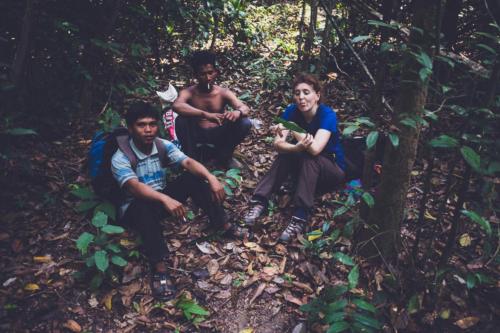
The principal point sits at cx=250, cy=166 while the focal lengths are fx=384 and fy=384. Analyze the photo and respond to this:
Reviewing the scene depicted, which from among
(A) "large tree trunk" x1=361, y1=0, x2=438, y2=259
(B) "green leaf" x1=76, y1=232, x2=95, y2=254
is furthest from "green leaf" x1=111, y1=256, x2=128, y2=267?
(A) "large tree trunk" x1=361, y1=0, x2=438, y2=259

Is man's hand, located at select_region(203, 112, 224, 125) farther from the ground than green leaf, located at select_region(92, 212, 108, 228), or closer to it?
farther from the ground

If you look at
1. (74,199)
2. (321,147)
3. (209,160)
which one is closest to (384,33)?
(321,147)

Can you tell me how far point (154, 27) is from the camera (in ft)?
23.0

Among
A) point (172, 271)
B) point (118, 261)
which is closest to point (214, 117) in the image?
point (172, 271)

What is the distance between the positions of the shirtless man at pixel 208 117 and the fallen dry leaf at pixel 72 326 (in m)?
2.39

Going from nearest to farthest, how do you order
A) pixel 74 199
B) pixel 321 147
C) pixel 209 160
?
pixel 321 147, pixel 74 199, pixel 209 160

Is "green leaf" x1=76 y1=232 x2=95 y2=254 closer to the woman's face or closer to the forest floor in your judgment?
the forest floor

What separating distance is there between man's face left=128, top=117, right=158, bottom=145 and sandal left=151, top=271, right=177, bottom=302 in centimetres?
122

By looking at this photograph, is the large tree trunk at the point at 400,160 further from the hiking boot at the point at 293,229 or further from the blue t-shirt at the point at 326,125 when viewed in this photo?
the blue t-shirt at the point at 326,125

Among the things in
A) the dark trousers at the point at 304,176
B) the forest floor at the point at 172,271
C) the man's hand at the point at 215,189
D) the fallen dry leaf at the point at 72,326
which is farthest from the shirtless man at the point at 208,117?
the fallen dry leaf at the point at 72,326

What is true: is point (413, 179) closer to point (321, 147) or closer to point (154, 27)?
point (321, 147)

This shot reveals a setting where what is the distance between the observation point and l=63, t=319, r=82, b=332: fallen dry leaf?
9.98 ft

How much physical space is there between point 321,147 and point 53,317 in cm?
292

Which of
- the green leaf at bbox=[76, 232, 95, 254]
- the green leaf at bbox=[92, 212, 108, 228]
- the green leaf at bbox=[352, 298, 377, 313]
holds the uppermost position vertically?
the green leaf at bbox=[92, 212, 108, 228]
